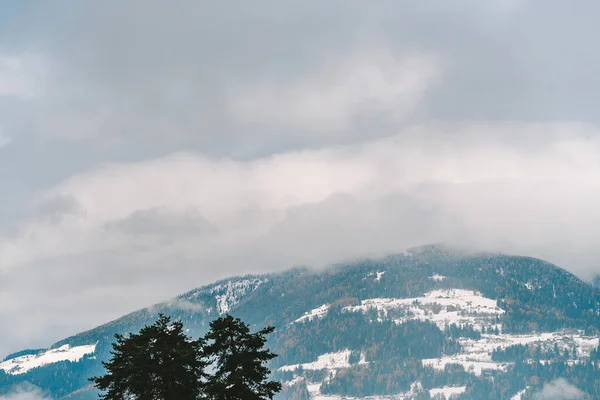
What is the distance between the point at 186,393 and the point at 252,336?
8.30m

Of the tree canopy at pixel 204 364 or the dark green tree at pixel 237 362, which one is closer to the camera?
the dark green tree at pixel 237 362

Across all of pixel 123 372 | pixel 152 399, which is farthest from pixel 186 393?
pixel 123 372

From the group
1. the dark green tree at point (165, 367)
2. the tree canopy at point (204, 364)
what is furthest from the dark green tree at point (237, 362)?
the dark green tree at point (165, 367)

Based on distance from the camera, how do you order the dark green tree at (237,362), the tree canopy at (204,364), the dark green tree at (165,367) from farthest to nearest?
1. the dark green tree at (165,367)
2. the tree canopy at (204,364)
3. the dark green tree at (237,362)

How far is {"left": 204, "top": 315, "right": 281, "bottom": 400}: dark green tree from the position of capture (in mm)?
89438

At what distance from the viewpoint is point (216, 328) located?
9131cm

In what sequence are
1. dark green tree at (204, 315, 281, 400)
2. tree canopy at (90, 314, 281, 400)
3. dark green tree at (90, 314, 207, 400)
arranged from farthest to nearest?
dark green tree at (90, 314, 207, 400), tree canopy at (90, 314, 281, 400), dark green tree at (204, 315, 281, 400)

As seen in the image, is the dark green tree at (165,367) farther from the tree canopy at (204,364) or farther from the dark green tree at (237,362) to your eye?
the dark green tree at (237,362)

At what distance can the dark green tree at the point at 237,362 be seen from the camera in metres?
89.4

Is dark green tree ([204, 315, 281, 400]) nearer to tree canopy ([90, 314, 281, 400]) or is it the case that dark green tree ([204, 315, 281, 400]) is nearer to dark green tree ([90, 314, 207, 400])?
tree canopy ([90, 314, 281, 400])

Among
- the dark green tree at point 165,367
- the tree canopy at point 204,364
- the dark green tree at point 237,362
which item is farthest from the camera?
the dark green tree at point 165,367

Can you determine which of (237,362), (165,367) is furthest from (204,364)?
(237,362)

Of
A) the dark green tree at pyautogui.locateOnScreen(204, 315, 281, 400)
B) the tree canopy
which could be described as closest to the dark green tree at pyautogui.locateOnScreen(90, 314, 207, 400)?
the tree canopy

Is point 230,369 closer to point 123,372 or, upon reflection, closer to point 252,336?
point 252,336
